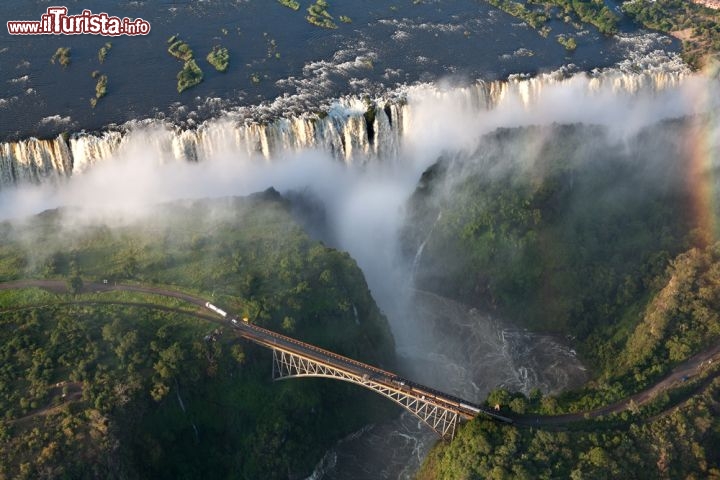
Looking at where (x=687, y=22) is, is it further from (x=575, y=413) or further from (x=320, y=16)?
(x=575, y=413)

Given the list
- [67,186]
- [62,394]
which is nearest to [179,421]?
[62,394]

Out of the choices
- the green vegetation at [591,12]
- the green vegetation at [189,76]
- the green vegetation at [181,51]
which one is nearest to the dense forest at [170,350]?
the green vegetation at [189,76]

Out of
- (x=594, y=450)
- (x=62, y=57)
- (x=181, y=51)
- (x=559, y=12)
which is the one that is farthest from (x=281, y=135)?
(x=559, y=12)

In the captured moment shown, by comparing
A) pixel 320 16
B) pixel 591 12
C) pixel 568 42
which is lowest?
pixel 568 42

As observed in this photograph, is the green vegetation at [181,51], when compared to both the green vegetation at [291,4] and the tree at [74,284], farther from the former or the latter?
Answer: the tree at [74,284]

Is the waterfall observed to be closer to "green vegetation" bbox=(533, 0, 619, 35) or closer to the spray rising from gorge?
the spray rising from gorge
